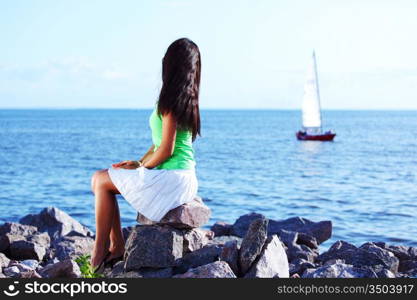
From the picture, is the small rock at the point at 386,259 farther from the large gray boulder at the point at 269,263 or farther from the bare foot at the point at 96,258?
the bare foot at the point at 96,258

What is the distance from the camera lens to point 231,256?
7473 mm

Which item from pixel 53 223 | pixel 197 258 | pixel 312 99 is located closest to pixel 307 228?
pixel 53 223

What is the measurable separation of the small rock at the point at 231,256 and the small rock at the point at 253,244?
51mm

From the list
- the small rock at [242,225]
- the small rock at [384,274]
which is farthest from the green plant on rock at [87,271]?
the small rock at [242,225]

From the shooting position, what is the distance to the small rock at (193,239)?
7.90 m

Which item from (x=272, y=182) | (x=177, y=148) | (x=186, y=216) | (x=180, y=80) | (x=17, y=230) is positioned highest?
(x=180, y=80)

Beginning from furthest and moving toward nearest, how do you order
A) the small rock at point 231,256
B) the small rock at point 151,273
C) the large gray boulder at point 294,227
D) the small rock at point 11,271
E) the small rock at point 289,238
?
the large gray boulder at point 294,227, the small rock at point 289,238, the small rock at point 11,271, the small rock at point 151,273, the small rock at point 231,256

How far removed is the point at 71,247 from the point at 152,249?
406 cm

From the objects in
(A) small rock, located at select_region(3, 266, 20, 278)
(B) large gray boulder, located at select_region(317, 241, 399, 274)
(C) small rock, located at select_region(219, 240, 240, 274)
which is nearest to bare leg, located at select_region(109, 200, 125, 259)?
(C) small rock, located at select_region(219, 240, 240, 274)

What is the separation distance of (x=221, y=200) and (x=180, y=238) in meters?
16.3

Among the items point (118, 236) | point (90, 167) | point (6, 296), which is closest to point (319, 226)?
point (118, 236)

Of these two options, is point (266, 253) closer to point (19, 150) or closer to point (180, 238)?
point (180, 238)

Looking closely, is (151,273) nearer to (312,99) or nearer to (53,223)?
(53,223)

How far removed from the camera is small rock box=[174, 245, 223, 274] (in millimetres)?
7750
